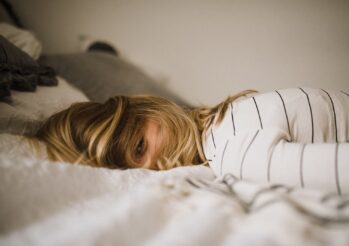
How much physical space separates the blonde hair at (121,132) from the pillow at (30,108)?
3cm

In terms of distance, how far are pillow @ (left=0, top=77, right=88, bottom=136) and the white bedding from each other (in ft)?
0.81

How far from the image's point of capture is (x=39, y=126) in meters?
0.71

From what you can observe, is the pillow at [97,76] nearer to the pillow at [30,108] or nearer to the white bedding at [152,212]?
the pillow at [30,108]

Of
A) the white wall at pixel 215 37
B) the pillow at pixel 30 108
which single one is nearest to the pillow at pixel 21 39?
the pillow at pixel 30 108

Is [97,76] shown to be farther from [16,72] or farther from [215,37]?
[215,37]

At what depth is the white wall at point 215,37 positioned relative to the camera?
1.31 metres

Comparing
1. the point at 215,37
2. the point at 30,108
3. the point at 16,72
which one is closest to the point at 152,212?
the point at 30,108

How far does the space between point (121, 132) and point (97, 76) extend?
65 centimetres

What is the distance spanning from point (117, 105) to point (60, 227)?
0.45 metres

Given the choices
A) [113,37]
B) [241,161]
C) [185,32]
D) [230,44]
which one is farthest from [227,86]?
[241,161]

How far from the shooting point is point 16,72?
805 mm

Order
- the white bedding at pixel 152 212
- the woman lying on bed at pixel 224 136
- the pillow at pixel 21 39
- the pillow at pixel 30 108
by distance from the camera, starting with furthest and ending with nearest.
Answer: the pillow at pixel 21 39
the pillow at pixel 30 108
the woman lying on bed at pixel 224 136
the white bedding at pixel 152 212

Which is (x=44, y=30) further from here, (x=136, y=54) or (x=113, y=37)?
(x=136, y=54)

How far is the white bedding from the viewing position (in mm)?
320
